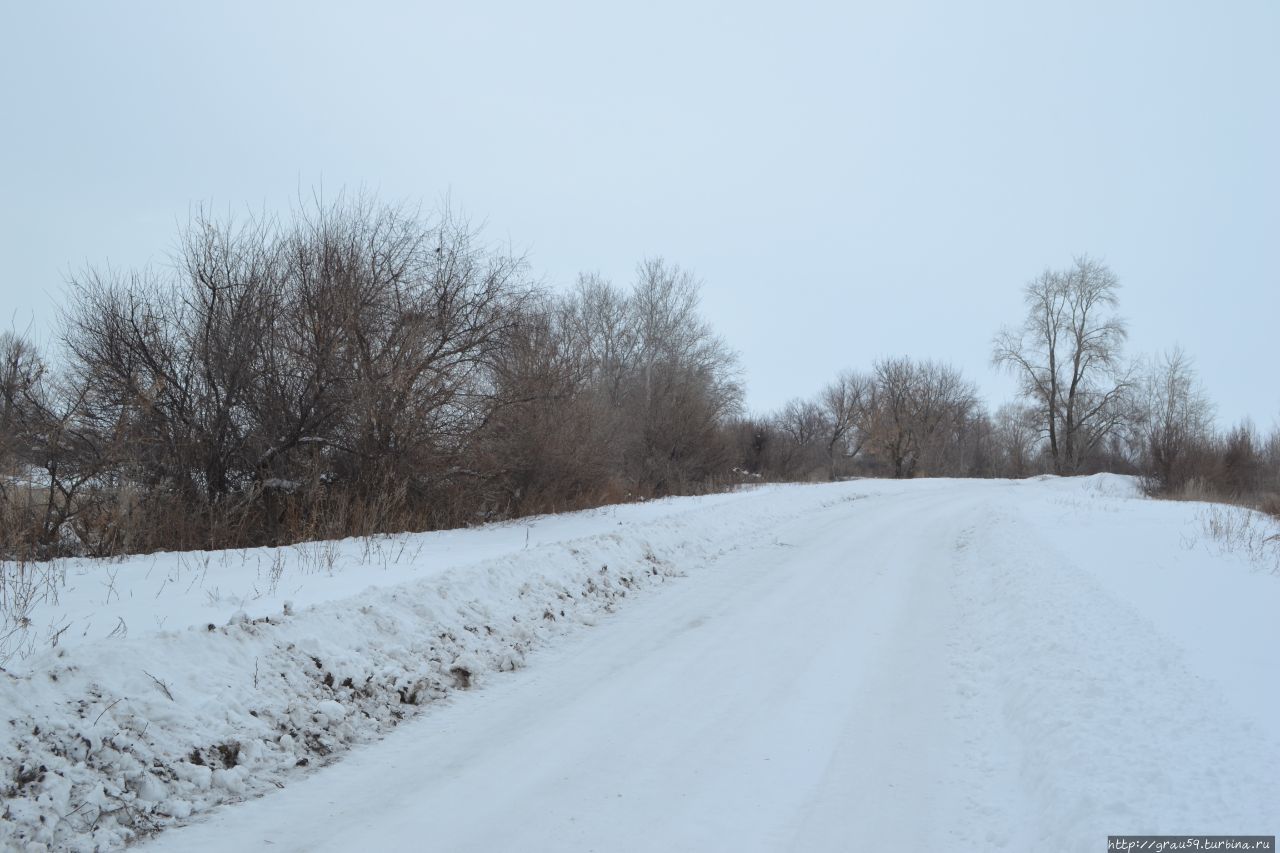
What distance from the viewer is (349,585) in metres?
7.35

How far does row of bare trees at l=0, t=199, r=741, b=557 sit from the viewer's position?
1184 centimetres

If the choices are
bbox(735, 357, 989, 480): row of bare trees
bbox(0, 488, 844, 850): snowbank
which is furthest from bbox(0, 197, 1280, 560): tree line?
bbox(735, 357, 989, 480): row of bare trees

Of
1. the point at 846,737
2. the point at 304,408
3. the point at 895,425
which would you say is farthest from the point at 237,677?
the point at 895,425

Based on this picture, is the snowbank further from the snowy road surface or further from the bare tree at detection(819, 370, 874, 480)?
the bare tree at detection(819, 370, 874, 480)

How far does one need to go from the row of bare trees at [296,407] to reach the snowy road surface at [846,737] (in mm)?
7073

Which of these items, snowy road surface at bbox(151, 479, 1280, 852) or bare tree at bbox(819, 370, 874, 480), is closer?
snowy road surface at bbox(151, 479, 1280, 852)

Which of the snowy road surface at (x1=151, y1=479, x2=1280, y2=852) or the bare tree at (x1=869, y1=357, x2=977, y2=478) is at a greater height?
the bare tree at (x1=869, y1=357, x2=977, y2=478)

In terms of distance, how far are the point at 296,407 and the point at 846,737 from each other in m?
12.5

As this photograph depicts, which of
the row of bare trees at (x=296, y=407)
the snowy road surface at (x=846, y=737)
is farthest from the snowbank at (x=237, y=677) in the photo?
the row of bare trees at (x=296, y=407)

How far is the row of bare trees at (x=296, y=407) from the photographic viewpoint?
11836 mm

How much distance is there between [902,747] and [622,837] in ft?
7.59

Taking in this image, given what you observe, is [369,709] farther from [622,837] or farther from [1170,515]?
[1170,515]

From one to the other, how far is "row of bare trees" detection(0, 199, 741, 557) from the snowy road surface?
7.07m

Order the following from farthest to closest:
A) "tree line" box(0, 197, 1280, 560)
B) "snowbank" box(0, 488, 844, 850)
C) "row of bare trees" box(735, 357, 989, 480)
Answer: "row of bare trees" box(735, 357, 989, 480), "tree line" box(0, 197, 1280, 560), "snowbank" box(0, 488, 844, 850)
